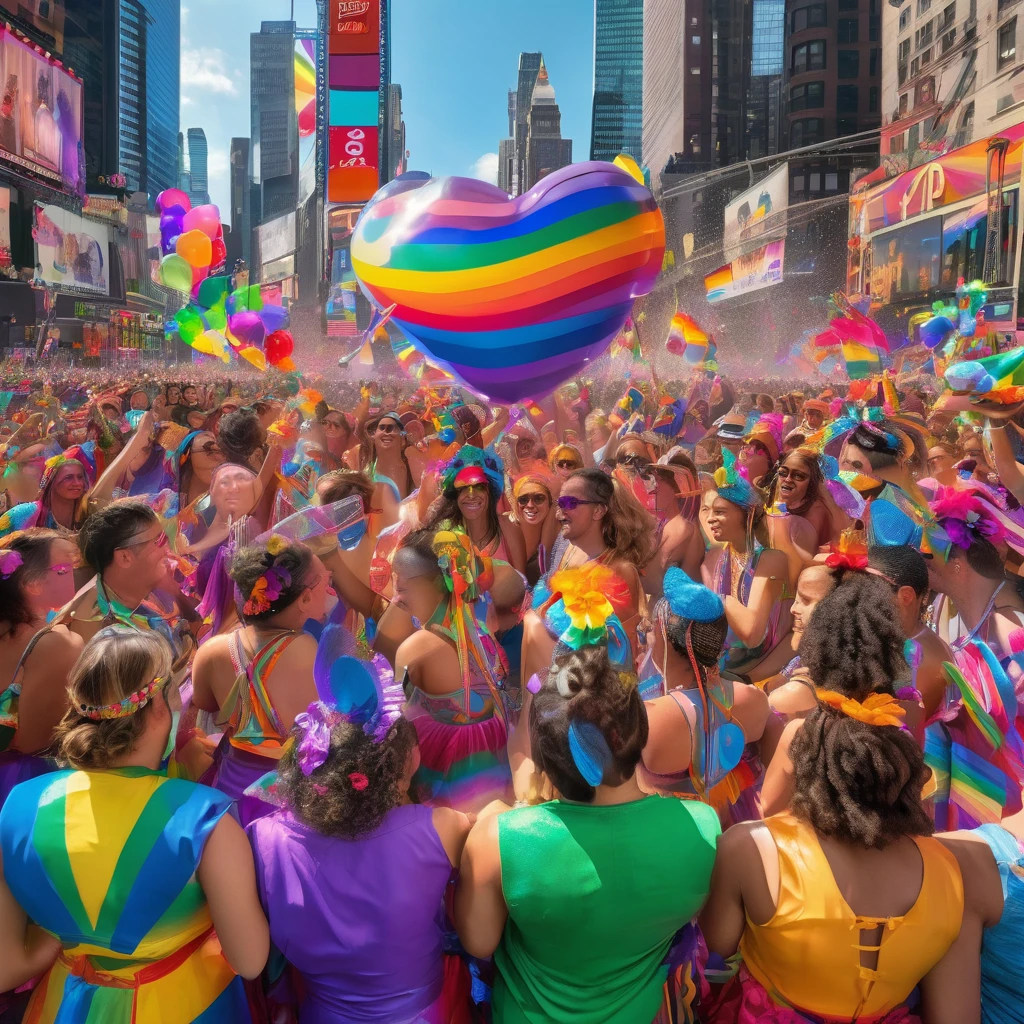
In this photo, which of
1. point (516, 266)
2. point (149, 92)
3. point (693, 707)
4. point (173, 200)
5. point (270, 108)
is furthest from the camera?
point (270, 108)

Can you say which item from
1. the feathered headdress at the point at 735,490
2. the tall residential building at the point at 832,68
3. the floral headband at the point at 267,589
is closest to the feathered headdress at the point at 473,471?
the feathered headdress at the point at 735,490

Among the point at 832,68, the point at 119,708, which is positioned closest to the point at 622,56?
the point at 832,68

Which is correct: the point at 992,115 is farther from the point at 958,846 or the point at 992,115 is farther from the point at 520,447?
the point at 958,846

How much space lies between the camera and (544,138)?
162m

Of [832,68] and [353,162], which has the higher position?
[832,68]

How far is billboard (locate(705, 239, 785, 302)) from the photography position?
36.3 meters

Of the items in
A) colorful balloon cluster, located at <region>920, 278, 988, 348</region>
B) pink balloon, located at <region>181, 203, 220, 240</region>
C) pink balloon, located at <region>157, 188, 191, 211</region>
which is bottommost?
colorful balloon cluster, located at <region>920, 278, 988, 348</region>

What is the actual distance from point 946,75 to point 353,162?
25.1m

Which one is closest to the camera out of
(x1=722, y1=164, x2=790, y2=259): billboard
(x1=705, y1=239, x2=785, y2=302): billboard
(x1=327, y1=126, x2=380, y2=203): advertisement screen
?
(x1=327, y1=126, x2=380, y2=203): advertisement screen

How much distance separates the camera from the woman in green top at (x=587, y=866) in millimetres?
1678

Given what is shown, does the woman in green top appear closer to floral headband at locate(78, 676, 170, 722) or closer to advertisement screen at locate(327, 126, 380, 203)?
floral headband at locate(78, 676, 170, 722)

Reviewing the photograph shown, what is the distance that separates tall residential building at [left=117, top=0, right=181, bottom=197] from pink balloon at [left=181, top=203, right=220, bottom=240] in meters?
99.1

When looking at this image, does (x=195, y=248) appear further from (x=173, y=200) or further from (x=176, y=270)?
(x=173, y=200)

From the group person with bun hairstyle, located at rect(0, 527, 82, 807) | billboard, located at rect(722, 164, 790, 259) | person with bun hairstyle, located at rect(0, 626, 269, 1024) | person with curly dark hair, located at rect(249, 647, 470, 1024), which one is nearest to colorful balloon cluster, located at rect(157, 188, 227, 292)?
person with bun hairstyle, located at rect(0, 527, 82, 807)
